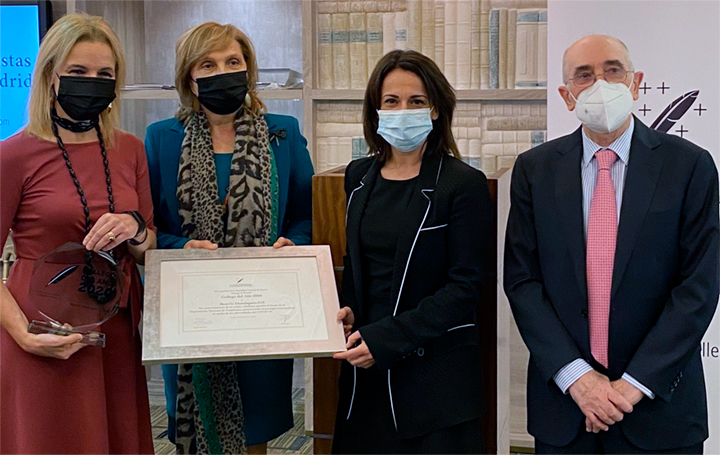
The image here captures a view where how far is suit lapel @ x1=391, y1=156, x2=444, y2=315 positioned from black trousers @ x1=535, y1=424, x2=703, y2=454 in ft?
1.87

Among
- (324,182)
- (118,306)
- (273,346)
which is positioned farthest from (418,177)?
(118,306)

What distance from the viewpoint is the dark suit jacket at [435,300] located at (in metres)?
2.12

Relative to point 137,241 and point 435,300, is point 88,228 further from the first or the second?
point 435,300

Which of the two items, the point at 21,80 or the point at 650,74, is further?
the point at 21,80

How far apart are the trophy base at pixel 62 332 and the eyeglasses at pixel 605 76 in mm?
1455

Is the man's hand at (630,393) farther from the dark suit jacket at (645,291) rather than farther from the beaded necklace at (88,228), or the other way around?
the beaded necklace at (88,228)

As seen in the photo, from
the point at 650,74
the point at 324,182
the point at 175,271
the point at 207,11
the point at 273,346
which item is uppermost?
the point at 207,11

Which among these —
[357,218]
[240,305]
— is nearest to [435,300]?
[357,218]

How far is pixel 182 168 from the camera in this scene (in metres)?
2.44

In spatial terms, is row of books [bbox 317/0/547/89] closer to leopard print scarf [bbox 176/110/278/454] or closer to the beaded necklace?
leopard print scarf [bbox 176/110/278/454]

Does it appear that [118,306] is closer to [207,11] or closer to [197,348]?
[197,348]

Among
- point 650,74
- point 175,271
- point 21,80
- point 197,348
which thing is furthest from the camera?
point 21,80

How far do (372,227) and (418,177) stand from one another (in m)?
0.19

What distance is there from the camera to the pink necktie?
2.07 m
